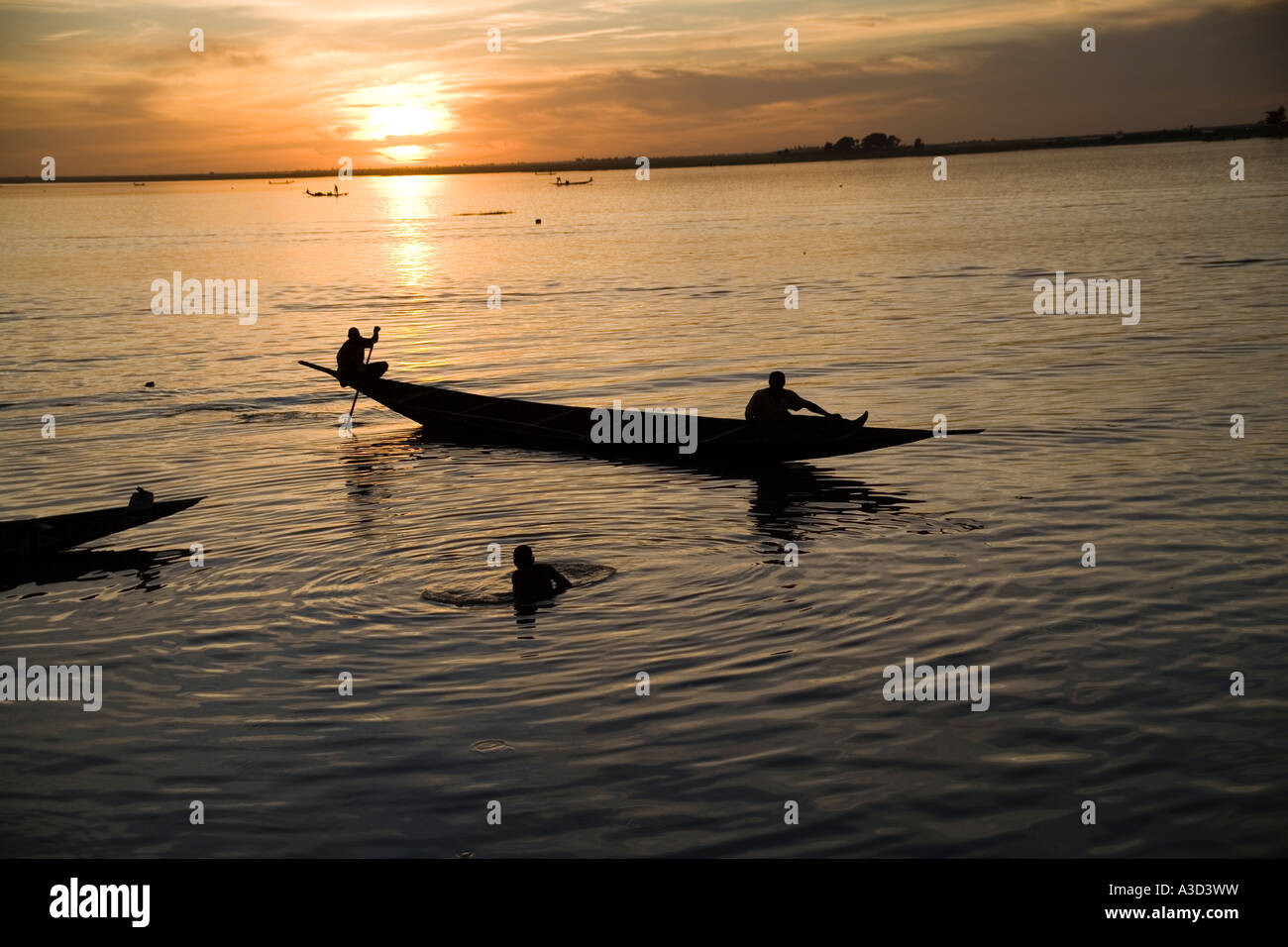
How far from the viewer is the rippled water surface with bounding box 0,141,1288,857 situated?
8.54 meters

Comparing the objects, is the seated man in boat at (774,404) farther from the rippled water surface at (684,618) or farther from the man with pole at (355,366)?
the man with pole at (355,366)

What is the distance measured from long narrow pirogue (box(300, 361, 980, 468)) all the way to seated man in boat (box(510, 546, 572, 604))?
6559 millimetres

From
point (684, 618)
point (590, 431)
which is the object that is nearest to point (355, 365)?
point (590, 431)

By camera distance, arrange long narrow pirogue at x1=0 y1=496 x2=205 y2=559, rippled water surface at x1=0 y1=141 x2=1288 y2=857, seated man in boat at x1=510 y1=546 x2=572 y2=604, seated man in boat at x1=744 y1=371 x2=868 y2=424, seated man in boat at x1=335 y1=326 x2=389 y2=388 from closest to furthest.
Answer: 1. rippled water surface at x1=0 y1=141 x2=1288 y2=857
2. seated man in boat at x1=510 y1=546 x2=572 y2=604
3. long narrow pirogue at x1=0 y1=496 x2=205 y2=559
4. seated man in boat at x1=744 y1=371 x2=868 y2=424
5. seated man in boat at x1=335 y1=326 x2=389 y2=388

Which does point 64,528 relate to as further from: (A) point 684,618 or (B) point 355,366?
(B) point 355,366

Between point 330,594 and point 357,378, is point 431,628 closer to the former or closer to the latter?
point 330,594

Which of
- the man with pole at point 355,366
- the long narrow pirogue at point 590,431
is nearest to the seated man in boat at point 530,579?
the long narrow pirogue at point 590,431

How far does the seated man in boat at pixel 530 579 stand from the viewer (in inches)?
496

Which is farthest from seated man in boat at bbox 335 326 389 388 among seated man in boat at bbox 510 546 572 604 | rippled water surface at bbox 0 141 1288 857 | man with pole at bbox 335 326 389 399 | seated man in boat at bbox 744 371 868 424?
seated man in boat at bbox 510 546 572 604

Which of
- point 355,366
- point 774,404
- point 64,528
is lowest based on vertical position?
point 64,528

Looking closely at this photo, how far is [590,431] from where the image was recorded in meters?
20.7

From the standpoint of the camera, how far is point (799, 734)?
31.5ft

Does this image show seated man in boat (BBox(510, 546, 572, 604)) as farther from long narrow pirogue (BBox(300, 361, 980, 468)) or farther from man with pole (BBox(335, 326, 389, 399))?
man with pole (BBox(335, 326, 389, 399))

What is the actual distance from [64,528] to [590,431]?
869 centimetres
